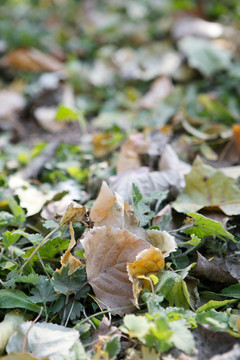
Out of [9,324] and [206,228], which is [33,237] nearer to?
[9,324]

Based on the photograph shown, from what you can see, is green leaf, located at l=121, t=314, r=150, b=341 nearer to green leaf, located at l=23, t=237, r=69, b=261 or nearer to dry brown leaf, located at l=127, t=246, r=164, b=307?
dry brown leaf, located at l=127, t=246, r=164, b=307

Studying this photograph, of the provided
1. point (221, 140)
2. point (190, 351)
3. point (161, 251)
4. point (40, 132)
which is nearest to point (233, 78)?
point (221, 140)

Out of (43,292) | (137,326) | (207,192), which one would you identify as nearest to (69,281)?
(43,292)

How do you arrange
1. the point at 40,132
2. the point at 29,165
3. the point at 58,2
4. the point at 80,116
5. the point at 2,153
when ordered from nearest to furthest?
the point at 29,165, the point at 2,153, the point at 80,116, the point at 40,132, the point at 58,2

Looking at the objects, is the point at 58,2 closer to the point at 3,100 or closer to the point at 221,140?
the point at 3,100

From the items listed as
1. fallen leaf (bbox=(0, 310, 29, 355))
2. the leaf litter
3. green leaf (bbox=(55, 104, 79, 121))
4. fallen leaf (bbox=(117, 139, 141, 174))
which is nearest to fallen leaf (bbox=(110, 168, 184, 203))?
the leaf litter

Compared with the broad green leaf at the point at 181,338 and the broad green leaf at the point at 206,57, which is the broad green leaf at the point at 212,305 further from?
the broad green leaf at the point at 206,57
